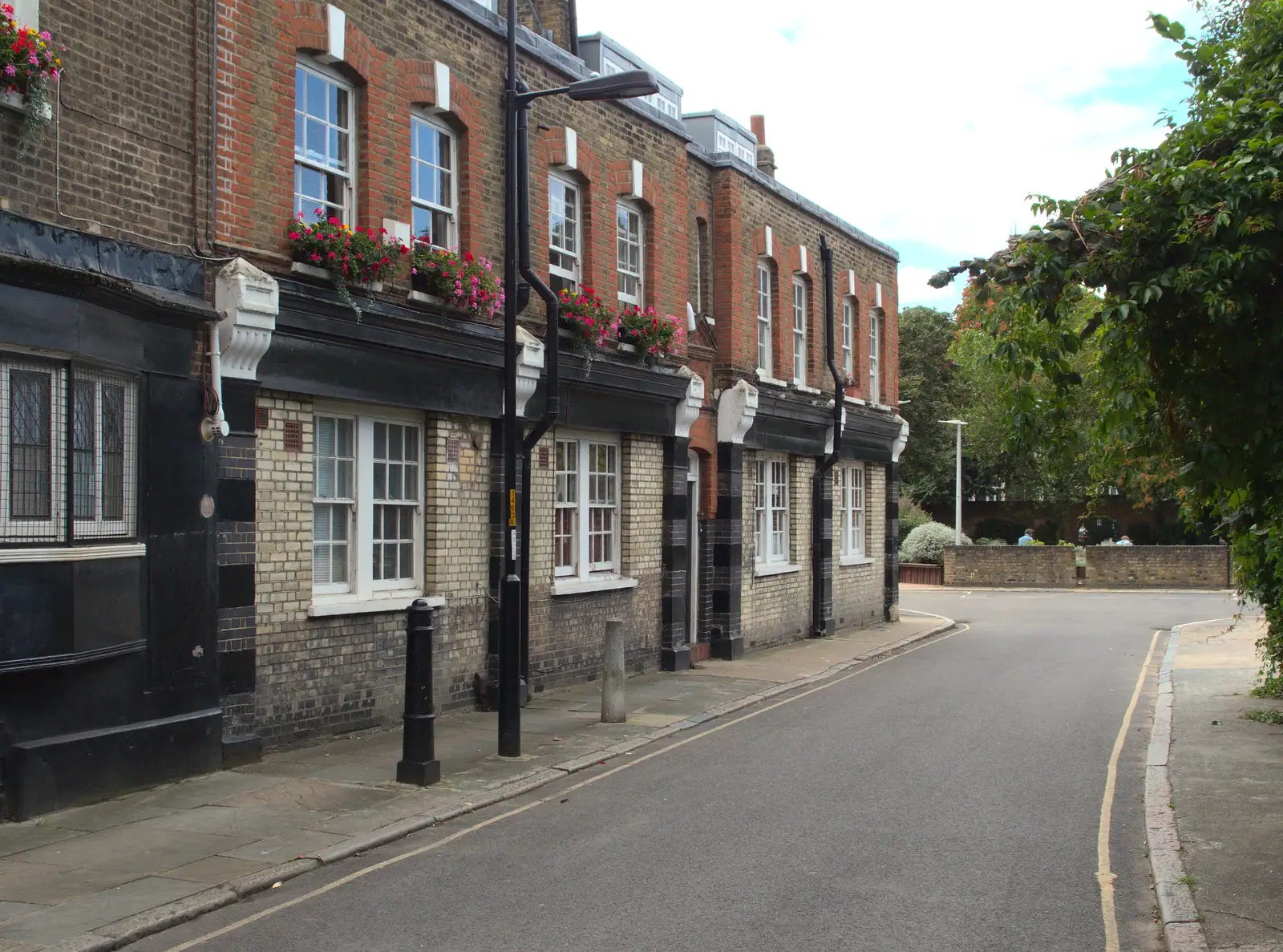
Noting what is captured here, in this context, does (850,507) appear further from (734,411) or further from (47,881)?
(47,881)

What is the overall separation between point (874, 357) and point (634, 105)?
11870mm

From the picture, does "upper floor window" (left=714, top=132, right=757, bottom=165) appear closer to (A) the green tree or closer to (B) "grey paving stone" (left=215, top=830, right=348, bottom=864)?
(B) "grey paving stone" (left=215, top=830, right=348, bottom=864)

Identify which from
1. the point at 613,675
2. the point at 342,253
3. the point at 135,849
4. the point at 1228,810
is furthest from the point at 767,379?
the point at 135,849

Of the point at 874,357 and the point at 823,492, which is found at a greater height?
the point at 874,357

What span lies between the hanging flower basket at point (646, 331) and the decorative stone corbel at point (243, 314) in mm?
6611

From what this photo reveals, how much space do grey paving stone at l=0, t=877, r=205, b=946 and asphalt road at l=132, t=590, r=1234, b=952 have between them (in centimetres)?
34

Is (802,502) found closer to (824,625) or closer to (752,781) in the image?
(824,625)

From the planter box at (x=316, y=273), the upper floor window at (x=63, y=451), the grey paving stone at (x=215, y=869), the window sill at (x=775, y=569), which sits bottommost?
the grey paving stone at (x=215, y=869)

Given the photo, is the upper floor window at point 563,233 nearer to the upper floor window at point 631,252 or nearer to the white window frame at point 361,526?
the upper floor window at point 631,252

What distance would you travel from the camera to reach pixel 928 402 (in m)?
56.4

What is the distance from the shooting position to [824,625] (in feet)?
78.6

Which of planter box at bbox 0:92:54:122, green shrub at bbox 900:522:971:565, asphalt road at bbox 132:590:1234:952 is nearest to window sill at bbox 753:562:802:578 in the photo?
asphalt road at bbox 132:590:1234:952

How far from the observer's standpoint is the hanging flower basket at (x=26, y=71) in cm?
831

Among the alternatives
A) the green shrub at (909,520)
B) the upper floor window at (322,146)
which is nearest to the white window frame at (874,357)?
the upper floor window at (322,146)
